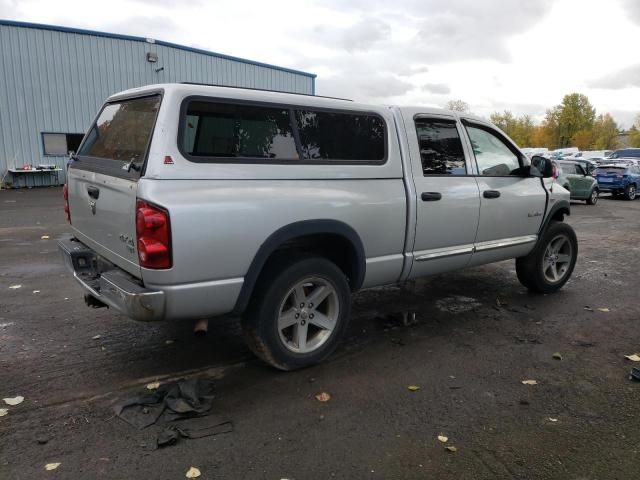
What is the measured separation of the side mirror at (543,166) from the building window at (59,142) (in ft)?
64.9

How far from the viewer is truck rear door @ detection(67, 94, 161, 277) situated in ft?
10.6

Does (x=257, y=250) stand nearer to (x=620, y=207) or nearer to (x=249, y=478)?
(x=249, y=478)

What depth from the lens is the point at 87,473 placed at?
8.71 feet

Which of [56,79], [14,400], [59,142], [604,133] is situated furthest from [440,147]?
[604,133]

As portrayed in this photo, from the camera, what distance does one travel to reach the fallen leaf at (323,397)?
11.4 ft

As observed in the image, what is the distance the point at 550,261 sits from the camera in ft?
19.8

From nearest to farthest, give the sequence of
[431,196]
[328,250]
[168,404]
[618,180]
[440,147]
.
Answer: [168,404] → [328,250] → [431,196] → [440,147] → [618,180]

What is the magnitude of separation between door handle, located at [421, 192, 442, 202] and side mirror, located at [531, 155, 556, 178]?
5.73 ft

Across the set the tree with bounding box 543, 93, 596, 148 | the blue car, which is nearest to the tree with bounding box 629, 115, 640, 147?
the tree with bounding box 543, 93, 596, 148

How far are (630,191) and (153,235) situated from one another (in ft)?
76.2

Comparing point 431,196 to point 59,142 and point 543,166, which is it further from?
point 59,142

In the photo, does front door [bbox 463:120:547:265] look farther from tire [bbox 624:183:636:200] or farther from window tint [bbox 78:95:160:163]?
tire [bbox 624:183:636:200]

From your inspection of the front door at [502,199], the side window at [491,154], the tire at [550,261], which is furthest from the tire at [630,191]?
the side window at [491,154]

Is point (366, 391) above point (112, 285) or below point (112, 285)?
below
